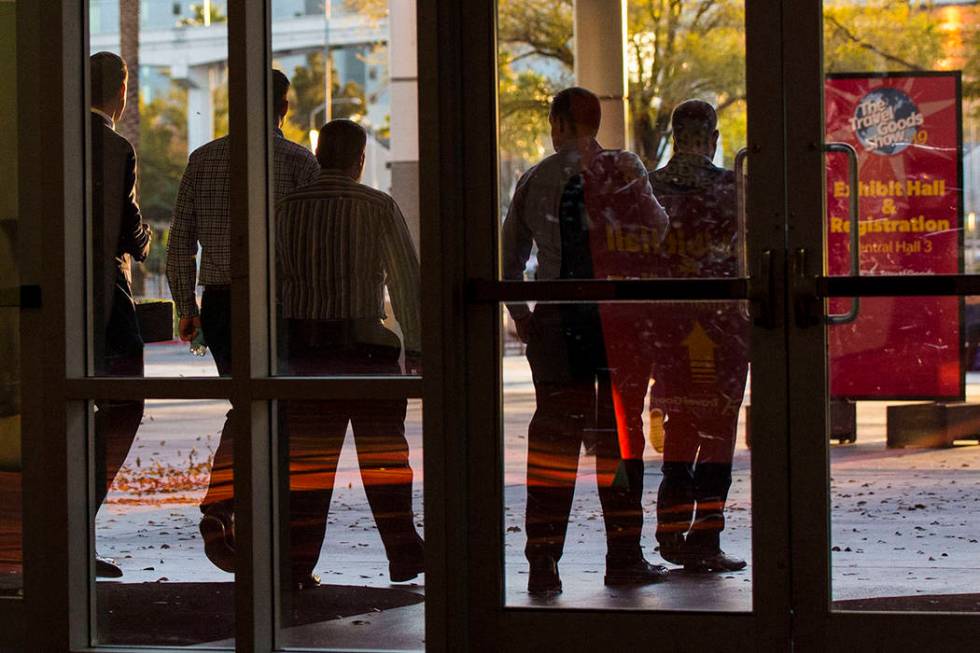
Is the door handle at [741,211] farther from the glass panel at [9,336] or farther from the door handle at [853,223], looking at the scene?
the glass panel at [9,336]

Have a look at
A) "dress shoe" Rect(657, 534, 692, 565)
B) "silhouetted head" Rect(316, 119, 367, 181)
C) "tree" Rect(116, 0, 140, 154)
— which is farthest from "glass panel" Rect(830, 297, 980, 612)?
"tree" Rect(116, 0, 140, 154)

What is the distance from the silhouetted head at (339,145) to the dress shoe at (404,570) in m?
1.05

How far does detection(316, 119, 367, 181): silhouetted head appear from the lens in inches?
133

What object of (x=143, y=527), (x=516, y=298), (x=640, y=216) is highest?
(x=640, y=216)

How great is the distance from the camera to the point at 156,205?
3.55 metres

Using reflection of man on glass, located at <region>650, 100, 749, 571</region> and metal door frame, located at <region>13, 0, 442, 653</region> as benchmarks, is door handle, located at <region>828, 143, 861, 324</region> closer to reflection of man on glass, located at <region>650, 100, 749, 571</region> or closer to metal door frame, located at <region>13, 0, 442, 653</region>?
reflection of man on glass, located at <region>650, 100, 749, 571</region>

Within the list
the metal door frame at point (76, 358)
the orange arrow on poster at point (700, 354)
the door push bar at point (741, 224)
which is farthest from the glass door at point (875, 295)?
the metal door frame at point (76, 358)

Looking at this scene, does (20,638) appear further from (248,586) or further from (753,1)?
(753,1)

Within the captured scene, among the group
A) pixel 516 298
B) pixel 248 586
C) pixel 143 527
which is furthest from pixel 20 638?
pixel 516 298

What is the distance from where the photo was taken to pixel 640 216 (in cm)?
333

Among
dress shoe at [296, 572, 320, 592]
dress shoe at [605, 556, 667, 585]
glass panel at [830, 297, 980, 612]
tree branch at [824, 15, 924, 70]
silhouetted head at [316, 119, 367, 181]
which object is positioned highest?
tree branch at [824, 15, 924, 70]

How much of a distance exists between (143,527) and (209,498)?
0.69 ft

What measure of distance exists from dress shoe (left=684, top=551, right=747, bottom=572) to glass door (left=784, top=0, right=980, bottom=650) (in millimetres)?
156

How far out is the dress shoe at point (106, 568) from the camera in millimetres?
3518
